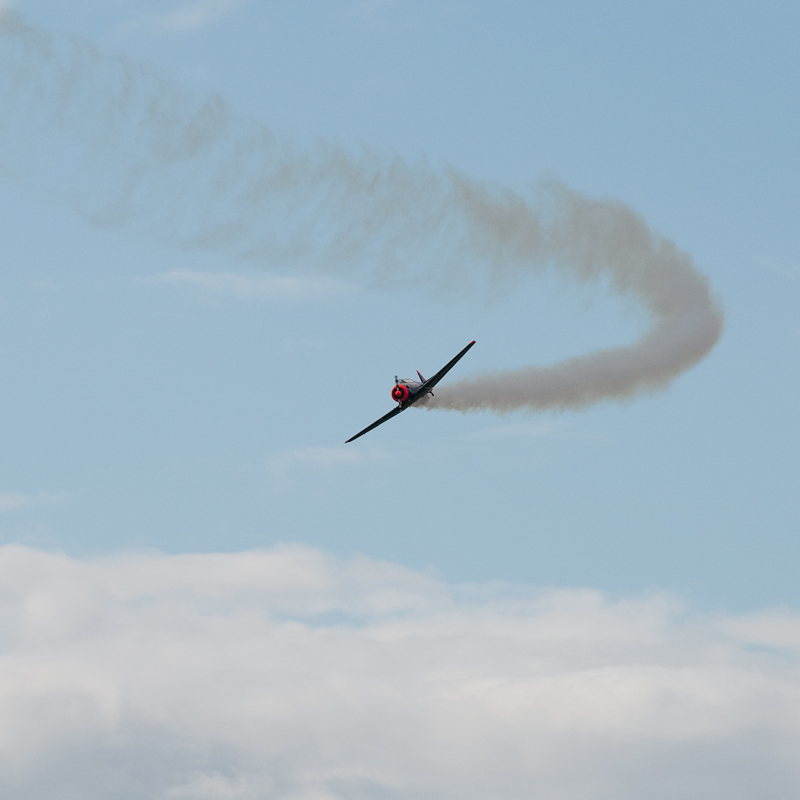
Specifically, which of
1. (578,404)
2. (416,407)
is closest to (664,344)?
(578,404)

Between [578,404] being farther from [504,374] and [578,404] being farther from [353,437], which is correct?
[353,437]

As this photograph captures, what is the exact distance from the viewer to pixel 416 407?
409 ft

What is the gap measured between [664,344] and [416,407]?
65.6 feet

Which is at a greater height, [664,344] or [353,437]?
[664,344]

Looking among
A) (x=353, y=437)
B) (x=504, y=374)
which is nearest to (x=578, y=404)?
(x=504, y=374)

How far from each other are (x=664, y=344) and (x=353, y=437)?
24152mm

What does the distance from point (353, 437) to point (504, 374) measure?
39.0ft

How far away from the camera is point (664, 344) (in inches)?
5162

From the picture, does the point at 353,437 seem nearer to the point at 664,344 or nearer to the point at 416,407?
the point at 416,407

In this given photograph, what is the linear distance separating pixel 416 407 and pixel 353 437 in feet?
18.4

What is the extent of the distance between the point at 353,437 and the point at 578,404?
16665mm

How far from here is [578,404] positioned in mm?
129500

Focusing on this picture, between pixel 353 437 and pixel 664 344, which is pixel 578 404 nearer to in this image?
pixel 664 344

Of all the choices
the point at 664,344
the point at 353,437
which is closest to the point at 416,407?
the point at 353,437
